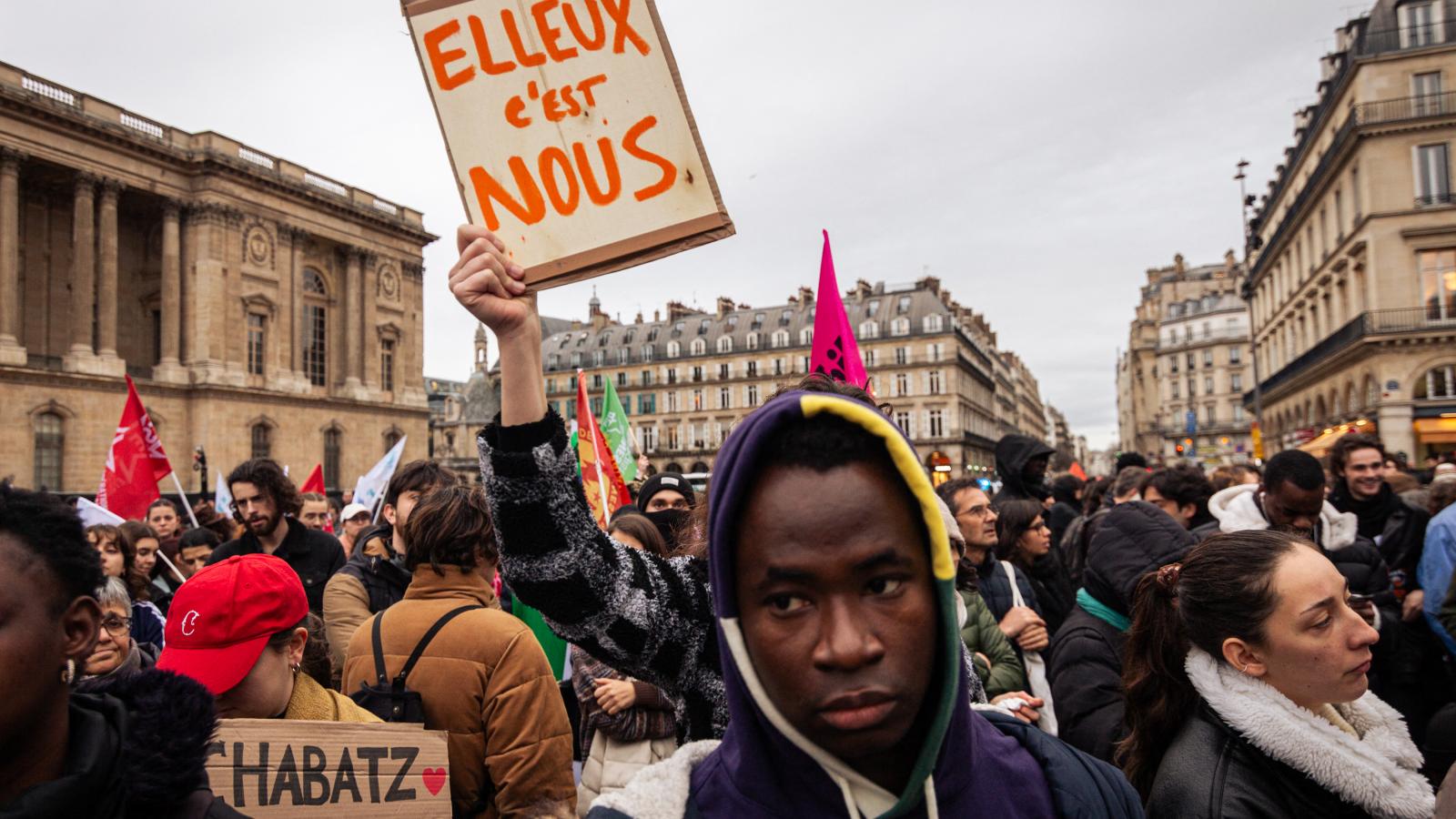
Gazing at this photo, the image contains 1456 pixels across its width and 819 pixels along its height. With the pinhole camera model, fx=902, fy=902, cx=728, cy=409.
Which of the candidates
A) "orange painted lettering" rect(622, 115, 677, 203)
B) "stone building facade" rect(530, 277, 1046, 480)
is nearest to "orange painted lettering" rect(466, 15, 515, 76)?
"orange painted lettering" rect(622, 115, 677, 203)

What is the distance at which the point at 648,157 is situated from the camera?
5.90 feet

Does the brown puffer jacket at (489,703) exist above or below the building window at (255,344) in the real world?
below

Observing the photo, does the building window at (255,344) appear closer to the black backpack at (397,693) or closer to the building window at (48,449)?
the building window at (48,449)

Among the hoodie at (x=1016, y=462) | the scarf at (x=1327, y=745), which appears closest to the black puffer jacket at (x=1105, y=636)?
the scarf at (x=1327, y=745)

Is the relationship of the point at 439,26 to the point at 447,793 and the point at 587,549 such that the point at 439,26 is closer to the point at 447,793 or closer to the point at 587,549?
the point at 587,549

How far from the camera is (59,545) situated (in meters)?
1.45

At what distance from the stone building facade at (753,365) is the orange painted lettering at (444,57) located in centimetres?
5714

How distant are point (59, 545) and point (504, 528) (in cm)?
71

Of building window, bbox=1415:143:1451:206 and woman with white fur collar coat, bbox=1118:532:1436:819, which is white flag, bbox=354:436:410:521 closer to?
woman with white fur collar coat, bbox=1118:532:1436:819

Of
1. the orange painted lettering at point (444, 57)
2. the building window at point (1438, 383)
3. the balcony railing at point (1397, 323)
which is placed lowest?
the orange painted lettering at point (444, 57)

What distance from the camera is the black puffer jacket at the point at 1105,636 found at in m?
2.97

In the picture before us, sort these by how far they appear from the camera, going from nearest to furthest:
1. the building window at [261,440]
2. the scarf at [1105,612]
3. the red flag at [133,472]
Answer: the scarf at [1105,612]
the red flag at [133,472]
the building window at [261,440]

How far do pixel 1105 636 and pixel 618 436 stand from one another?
6.88 m

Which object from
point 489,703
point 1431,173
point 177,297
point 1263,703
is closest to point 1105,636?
point 1263,703
